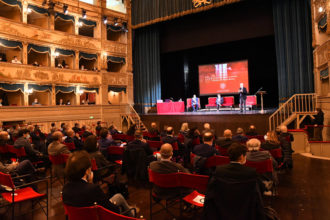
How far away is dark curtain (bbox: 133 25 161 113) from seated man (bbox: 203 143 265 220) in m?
14.1

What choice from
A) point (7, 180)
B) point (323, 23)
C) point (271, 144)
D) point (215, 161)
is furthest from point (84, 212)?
point (323, 23)

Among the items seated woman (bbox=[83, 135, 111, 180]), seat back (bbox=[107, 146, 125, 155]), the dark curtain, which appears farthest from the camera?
the dark curtain

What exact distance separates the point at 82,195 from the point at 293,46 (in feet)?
40.4

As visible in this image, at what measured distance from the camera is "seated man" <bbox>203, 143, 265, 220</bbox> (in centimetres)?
183

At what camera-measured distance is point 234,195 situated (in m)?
1.85

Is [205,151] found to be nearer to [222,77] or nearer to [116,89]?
[222,77]

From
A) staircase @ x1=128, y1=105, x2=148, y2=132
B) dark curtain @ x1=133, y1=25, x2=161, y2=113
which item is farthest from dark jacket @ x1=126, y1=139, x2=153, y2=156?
dark curtain @ x1=133, y1=25, x2=161, y2=113

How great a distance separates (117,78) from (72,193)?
538 inches

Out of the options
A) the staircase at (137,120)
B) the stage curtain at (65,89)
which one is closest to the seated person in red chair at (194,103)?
the staircase at (137,120)

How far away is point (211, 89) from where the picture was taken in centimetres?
1518

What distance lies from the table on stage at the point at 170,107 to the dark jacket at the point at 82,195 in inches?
487

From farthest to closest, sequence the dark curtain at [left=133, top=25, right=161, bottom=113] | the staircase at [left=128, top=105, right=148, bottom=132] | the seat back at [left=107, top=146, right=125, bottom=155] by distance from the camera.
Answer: the dark curtain at [left=133, top=25, right=161, bottom=113] → the staircase at [left=128, top=105, right=148, bottom=132] → the seat back at [left=107, top=146, right=125, bottom=155]

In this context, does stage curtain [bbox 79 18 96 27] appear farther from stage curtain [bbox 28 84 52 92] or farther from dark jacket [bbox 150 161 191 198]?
dark jacket [bbox 150 161 191 198]

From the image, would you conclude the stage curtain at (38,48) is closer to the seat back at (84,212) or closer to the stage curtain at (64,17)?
the stage curtain at (64,17)
